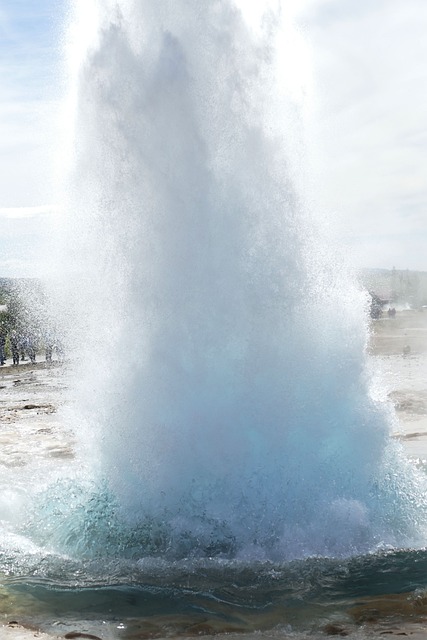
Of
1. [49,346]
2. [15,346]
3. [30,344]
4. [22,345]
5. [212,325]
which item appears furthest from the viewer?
[22,345]

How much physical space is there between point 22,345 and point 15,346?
8.76ft

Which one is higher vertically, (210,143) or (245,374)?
(210,143)

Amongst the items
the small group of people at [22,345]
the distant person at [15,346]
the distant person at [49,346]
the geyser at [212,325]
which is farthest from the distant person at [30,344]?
the geyser at [212,325]

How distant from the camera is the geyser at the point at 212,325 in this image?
7.86m

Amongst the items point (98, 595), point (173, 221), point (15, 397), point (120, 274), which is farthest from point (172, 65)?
point (15, 397)

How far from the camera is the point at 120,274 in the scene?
8367 millimetres

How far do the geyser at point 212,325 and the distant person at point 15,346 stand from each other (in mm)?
32382

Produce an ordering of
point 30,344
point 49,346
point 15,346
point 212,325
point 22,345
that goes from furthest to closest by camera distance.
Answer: point 22,345
point 30,344
point 15,346
point 49,346
point 212,325

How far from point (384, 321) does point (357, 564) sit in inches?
1577

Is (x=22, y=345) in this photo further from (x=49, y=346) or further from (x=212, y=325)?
(x=212, y=325)

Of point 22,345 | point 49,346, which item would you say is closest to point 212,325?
point 49,346

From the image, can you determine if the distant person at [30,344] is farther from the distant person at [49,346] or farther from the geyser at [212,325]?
the geyser at [212,325]

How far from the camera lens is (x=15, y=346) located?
43.0m

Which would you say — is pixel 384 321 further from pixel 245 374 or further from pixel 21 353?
pixel 245 374
